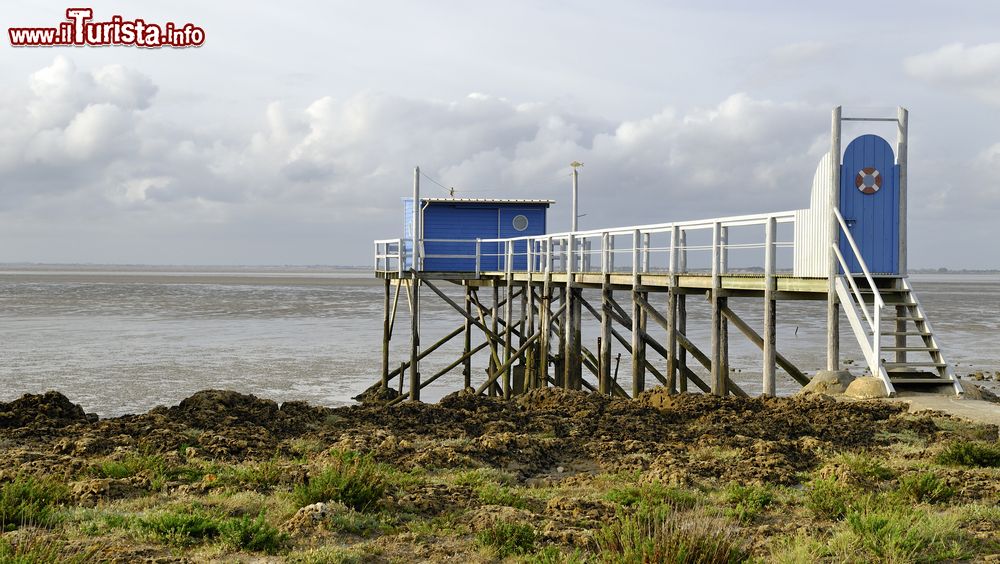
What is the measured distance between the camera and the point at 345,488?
7230mm

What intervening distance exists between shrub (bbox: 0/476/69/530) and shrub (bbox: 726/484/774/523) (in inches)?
202

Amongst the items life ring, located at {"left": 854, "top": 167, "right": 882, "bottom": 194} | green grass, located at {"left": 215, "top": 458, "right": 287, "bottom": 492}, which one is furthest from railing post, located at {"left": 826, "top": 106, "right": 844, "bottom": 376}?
green grass, located at {"left": 215, "top": 458, "right": 287, "bottom": 492}

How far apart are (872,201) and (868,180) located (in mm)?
309

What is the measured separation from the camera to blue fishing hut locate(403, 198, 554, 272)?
26.7m

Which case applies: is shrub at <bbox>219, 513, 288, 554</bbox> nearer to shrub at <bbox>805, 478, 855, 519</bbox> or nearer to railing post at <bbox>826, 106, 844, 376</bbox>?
shrub at <bbox>805, 478, 855, 519</bbox>

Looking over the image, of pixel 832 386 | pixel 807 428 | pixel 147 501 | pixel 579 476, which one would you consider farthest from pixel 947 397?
pixel 147 501

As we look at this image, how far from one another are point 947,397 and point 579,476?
6072 millimetres

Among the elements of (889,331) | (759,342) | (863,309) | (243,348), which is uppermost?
(863,309)

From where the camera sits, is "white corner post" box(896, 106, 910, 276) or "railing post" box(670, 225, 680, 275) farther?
"railing post" box(670, 225, 680, 275)

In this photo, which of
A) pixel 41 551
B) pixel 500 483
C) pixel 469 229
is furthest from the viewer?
pixel 469 229

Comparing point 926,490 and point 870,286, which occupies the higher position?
point 870,286

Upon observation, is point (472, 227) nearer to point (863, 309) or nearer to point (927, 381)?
point (863, 309)

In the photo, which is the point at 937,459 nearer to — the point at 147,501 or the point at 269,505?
the point at 269,505

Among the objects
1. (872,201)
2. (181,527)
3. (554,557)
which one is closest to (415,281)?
(872,201)
